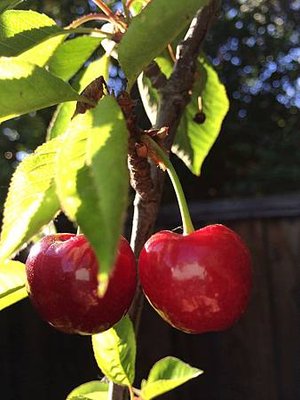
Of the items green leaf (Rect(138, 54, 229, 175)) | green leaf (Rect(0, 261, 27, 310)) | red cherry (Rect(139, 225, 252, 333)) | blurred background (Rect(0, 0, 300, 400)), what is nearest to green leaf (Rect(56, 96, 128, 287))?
red cherry (Rect(139, 225, 252, 333))

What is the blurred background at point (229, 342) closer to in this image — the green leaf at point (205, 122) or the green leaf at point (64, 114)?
the green leaf at point (205, 122)

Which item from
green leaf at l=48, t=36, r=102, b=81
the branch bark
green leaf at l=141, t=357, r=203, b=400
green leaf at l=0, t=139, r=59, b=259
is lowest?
green leaf at l=141, t=357, r=203, b=400

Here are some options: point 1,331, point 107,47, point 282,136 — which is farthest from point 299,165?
point 107,47

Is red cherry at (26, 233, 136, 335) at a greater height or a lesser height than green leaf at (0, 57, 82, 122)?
lesser

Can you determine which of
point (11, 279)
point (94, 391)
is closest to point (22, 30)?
point (11, 279)

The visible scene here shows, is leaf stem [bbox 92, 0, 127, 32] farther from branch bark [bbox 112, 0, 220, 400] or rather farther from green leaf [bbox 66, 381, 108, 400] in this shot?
green leaf [bbox 66, 381, 108, 400]

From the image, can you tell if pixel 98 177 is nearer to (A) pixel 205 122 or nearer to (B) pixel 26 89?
(B) pixel 26 89

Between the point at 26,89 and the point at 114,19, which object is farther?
the point at 114,19

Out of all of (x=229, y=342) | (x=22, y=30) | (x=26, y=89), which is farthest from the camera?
(x=229, y=342)
